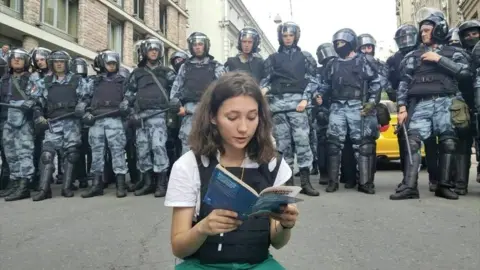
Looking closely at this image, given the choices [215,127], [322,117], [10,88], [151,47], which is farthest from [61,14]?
[215,127]

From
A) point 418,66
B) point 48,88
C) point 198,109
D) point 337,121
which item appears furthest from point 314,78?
point 198,109

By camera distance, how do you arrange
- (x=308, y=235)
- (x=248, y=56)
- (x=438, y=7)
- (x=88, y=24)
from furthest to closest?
(x=438, y=7) < (x=88, y=24) < (x=248, y=56) < (x=308, y=235)

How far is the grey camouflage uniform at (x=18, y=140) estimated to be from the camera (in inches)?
239

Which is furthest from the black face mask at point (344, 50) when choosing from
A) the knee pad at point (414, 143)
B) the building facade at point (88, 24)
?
the building facade at point (88, 24)

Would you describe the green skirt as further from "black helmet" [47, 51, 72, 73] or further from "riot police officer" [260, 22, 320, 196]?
"black helmet" [47, 51, 72, 73]

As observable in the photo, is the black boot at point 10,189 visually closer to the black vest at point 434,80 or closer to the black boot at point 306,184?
the black boot at point 306,184

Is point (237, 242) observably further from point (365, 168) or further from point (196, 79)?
point (196, 79)

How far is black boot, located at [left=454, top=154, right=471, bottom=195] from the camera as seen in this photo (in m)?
5.20

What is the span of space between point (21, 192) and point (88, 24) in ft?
41.9

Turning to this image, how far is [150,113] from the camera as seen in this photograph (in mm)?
6109

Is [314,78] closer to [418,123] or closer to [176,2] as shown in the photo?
[418,123]

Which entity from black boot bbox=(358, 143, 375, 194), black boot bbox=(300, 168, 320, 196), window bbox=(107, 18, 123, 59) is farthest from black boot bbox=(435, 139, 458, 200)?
window bbox=(107, 18, 123, 59)

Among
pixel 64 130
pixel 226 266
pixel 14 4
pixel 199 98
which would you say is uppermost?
pixel 14 4

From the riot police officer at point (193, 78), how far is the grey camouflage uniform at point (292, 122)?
754mm
